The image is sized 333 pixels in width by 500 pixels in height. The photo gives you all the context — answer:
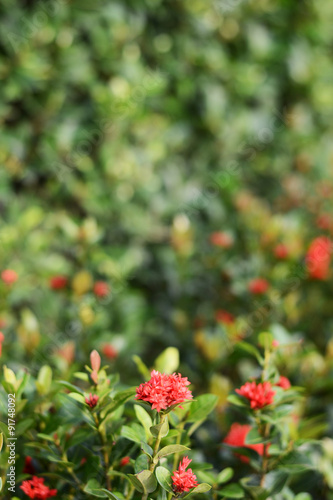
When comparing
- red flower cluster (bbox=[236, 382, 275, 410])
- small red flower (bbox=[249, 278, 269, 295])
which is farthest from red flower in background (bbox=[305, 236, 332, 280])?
red flower cluster (bbox=[236, 382, 275, 410])

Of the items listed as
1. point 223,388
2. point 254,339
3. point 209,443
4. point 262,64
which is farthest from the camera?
point 262,64

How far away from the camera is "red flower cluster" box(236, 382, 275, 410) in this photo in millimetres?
1177

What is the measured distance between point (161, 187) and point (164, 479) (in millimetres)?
2225

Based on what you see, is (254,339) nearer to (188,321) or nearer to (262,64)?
(188,321)

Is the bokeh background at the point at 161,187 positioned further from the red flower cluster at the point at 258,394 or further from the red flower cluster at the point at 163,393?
the red flower cluster at the point at 163,393

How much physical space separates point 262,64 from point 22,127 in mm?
1672

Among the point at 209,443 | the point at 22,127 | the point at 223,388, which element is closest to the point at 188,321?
the point at 223,388

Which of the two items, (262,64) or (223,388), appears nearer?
(223,388)

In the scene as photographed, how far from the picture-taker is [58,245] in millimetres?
2666

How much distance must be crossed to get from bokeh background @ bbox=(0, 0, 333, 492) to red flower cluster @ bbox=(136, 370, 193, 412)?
780 millimetres

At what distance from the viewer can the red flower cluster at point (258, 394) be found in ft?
3.86

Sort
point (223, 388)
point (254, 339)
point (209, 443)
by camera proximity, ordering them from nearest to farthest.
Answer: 1. point (209, 443)
2. point (223, 388)
3. point (254, 339)

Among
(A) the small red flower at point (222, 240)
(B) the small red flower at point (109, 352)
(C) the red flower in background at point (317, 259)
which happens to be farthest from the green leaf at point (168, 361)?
(A) the small red flower at point (222, 240)

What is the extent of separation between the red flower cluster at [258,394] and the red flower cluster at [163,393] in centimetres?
26
